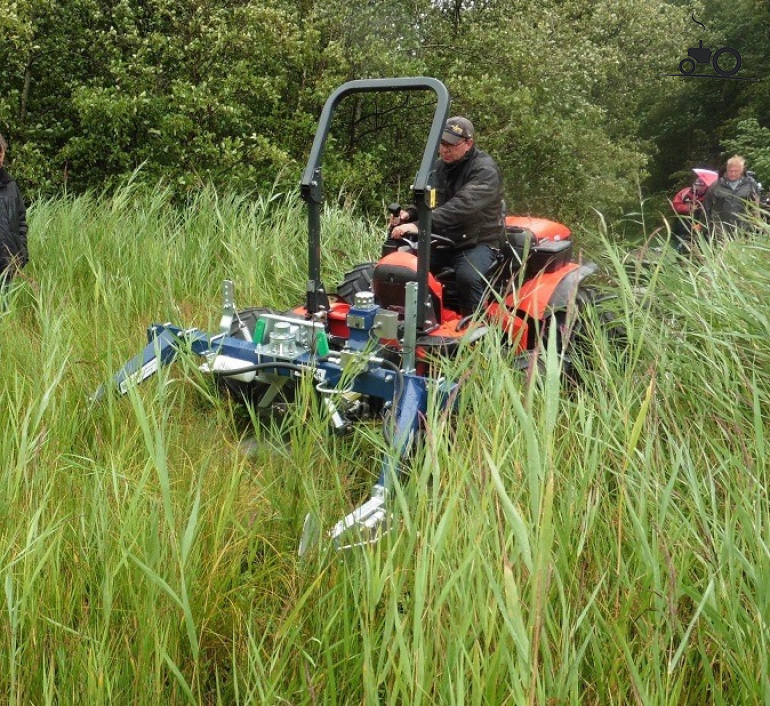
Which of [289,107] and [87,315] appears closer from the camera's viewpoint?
[87,315]

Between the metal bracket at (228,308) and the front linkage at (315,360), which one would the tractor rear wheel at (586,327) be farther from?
the metal bracket at (228,308)

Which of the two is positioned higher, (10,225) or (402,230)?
(402,230)

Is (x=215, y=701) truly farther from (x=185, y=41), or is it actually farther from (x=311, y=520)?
(x=185, y=41)

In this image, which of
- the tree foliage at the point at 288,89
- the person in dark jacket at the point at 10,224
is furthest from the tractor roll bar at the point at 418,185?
the tree foliage at the point at 288,89

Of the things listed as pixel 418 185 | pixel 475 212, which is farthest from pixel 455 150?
pixel 418 185

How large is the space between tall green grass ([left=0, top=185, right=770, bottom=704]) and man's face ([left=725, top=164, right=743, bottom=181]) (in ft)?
18.4

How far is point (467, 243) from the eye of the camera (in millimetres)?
4047

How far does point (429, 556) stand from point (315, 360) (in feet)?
4.96

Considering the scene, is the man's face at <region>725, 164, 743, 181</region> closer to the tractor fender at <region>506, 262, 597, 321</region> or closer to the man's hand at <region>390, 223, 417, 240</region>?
the tractor fender at <region>506, 262, 597, 321</region>

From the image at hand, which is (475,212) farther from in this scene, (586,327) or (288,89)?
(288,89)

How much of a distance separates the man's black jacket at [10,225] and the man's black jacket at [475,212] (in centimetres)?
227

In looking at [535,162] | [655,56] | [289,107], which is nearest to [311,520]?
[289,107]

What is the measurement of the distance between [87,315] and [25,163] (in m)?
4.86

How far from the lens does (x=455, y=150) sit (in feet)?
14.5
